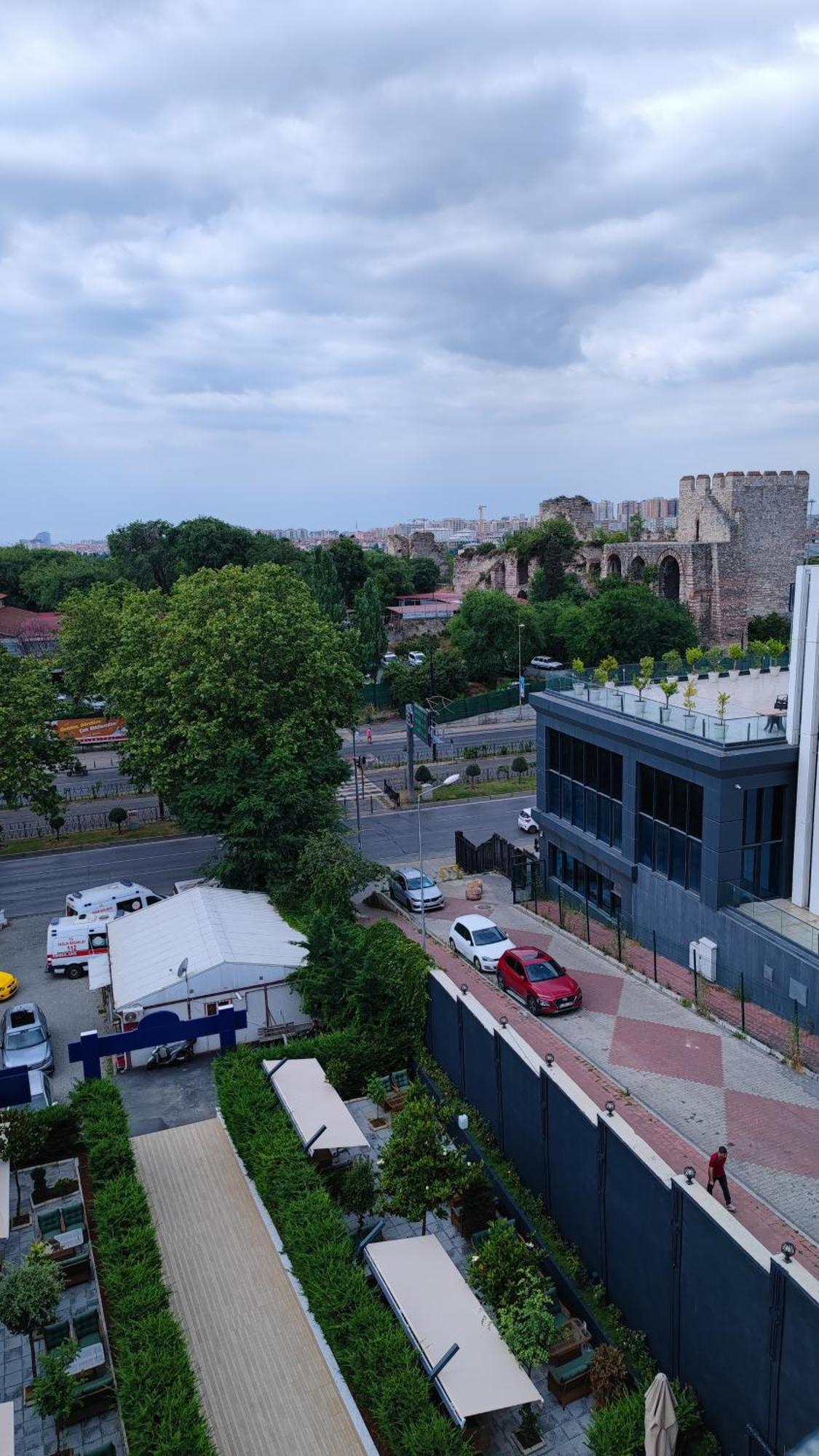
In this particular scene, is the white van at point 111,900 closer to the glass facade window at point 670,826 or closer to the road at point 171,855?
the road at point 171,855

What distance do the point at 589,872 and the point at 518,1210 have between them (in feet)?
51.8

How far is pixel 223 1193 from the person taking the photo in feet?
52.0

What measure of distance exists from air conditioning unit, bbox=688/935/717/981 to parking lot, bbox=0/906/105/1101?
1482 centimetres

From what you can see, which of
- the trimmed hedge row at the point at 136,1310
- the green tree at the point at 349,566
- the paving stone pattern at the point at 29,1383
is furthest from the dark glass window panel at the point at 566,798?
the green tree at the point at 349,566

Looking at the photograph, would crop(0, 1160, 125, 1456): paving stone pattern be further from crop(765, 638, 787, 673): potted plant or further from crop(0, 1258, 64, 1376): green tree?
crop(765, 638, 787, 673): potted plant

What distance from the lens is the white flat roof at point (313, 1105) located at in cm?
1554

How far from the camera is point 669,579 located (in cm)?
8338

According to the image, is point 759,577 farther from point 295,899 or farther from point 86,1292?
point 86,1292

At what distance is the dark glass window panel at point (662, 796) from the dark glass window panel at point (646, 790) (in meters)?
0.17

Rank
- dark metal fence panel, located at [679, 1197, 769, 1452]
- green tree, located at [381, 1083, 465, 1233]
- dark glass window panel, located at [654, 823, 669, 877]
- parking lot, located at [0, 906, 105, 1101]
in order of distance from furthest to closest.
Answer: dark glass window panel, located at [654, 823, 669, 877] < parking lot, located at [0, 906, 105, 1101] < green tree, located at [381, 1083, 465, 1233] < dark metal fence panel, located at [679, 1197, 769, 1452]

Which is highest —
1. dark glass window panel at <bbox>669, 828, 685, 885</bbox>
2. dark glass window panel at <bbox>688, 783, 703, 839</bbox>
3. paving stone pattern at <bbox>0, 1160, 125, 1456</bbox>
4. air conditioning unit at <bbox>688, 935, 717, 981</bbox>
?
dark glass window panel at <bbox>688, 783, 703, 839</bbox>

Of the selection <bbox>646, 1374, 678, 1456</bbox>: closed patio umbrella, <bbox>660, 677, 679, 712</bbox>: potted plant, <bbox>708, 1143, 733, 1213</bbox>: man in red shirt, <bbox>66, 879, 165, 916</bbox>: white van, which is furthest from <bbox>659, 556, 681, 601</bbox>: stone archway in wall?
<bbox>646, 1374, 678, 1456</bbox>: closed patio umbrella

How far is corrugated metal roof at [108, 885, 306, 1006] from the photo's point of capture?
22.0 metres

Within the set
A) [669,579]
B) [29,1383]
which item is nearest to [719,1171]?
[29,1383]
